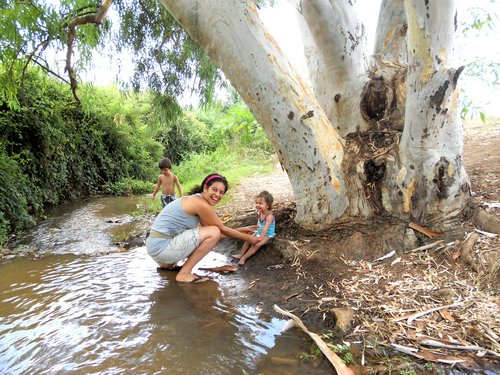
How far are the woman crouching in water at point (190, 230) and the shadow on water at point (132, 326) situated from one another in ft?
0.72

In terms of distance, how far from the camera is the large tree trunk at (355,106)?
2.78 metres

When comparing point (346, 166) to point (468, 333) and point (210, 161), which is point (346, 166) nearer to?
point (468, 333)

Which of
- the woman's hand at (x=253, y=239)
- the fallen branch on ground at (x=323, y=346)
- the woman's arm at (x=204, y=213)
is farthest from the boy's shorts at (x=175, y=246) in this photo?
the fallen branch on ground at (x=323, y=346)

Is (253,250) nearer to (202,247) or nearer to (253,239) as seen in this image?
(253,239)

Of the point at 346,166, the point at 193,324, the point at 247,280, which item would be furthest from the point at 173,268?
the point at 346,166

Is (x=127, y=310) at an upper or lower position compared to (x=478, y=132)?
lower

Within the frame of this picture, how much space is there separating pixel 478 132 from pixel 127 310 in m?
7.88

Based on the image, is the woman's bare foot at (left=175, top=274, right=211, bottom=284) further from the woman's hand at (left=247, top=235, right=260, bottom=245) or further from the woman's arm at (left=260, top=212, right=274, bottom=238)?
the woman's arm at (left=260, top=212, right=274, bottom=238)

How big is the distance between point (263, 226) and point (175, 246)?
91cm

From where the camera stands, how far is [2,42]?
4.67 m

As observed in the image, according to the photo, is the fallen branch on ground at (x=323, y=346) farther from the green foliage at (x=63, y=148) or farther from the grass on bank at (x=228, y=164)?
the grass on bank at (x=228, y=164)

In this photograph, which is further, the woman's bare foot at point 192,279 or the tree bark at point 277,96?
the woman's bare foot at point 192,279

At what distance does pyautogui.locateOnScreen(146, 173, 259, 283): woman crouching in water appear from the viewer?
3.26 meters

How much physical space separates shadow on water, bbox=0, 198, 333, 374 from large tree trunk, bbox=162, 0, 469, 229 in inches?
49.0
